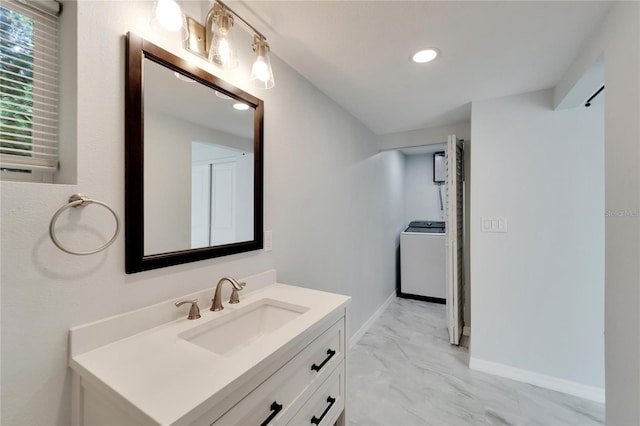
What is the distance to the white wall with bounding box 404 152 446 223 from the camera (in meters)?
4.58

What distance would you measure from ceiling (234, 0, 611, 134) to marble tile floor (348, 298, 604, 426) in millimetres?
1857

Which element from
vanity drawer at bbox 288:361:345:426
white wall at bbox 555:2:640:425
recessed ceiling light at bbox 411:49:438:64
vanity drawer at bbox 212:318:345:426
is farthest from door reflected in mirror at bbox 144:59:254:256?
white wall at bbox 555:2:640:425

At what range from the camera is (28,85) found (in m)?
0.81

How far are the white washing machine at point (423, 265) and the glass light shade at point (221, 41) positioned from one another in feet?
11.2

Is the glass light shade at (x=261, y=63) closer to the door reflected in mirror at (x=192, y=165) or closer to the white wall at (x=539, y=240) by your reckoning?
the door reflected in mirror at (x=192, y=165)

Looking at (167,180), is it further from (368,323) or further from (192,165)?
(368,323)

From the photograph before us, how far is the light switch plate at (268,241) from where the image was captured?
154 cm

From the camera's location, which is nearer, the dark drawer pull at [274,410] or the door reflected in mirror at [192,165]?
the dark drawer pull at [274,410]

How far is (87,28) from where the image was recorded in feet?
2.75

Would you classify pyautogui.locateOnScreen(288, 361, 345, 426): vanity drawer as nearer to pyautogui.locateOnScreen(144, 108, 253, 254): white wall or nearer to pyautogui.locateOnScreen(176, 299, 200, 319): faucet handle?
pyautogui.locateOnScreen(176, 299, 200, 319): faucet handle

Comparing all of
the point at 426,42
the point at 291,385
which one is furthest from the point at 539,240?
the point at 291,385

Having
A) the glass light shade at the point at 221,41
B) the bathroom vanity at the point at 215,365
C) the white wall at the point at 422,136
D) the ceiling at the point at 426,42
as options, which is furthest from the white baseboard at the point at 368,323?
the glass light shade at the point at 221,41

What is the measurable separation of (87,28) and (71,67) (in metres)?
0.13

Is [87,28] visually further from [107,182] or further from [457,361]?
[457,361]
